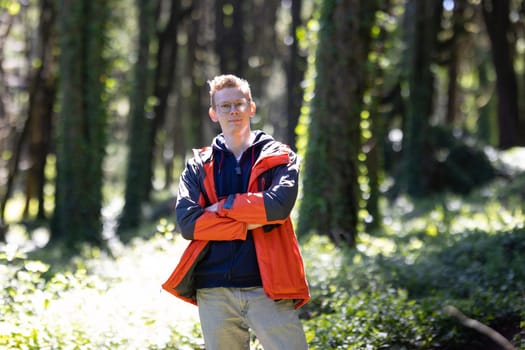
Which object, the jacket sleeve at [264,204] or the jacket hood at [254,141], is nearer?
the jacket sleeve at [264,204]

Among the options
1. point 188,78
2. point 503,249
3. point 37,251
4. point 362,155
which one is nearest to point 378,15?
point 362,155

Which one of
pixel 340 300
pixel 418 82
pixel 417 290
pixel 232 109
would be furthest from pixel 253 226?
pixel 418 82

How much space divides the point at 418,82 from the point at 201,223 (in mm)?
16332

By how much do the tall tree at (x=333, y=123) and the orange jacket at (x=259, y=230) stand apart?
23.4 feet

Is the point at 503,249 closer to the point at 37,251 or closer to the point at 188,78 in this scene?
the point at 37,251

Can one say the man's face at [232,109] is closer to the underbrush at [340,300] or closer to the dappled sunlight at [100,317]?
the dappled sunlight at [100,317]

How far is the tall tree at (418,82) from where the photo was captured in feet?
65.8

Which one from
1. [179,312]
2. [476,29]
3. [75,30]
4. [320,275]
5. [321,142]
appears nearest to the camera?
[179,312]

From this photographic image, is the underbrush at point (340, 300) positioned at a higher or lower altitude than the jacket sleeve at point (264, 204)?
lower

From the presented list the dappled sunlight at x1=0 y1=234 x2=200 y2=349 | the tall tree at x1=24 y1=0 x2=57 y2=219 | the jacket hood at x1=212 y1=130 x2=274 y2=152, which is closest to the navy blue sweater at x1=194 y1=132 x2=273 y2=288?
the jacket hood at x1=212 y1=130 x2=274 y2=152

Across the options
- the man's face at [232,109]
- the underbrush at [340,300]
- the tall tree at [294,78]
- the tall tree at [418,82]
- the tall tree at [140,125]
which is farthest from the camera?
the tall tree at [140,125]

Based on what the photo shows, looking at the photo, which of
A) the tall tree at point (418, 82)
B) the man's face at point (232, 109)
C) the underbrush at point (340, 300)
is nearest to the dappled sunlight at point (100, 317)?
the underbrush at point (340, 300)

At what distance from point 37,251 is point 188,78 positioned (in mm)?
15185

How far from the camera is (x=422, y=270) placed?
8977mm
